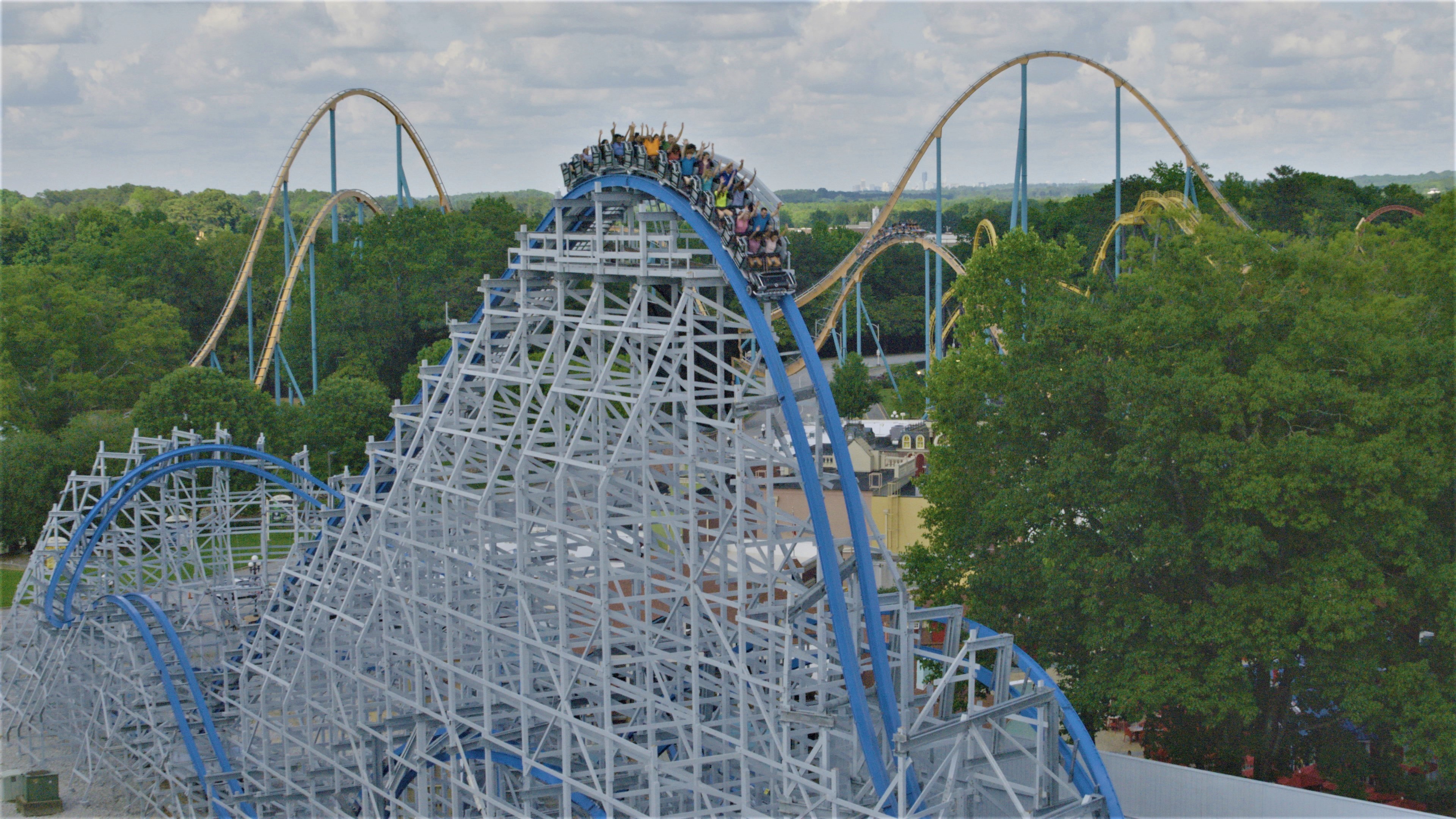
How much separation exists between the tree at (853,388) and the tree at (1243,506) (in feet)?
99.4

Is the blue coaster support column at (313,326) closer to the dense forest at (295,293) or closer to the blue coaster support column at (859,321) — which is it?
the dense forest at (295,293)

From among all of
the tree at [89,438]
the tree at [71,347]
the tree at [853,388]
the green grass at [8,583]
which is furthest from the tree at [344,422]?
the tree at [853,388]

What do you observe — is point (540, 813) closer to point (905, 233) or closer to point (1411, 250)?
point (1411, 250)

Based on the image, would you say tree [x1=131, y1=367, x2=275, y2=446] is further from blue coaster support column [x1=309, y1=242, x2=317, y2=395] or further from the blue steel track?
the blue steel track

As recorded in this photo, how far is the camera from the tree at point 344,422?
4534cm

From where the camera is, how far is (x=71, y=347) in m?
52.7

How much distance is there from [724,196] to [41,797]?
17217 millimetres

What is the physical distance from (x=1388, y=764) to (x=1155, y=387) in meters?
7.07

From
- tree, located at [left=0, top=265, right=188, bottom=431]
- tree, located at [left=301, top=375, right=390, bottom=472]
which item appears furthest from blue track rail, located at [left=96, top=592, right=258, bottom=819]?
tree, located at [left=0, top=265, right=188, bottom=431]

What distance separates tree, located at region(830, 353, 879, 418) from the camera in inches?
2206

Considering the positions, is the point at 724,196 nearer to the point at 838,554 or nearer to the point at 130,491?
the point at 838,554

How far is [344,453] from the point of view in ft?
149

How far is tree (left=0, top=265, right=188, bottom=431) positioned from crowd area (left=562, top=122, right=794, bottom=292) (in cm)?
3805

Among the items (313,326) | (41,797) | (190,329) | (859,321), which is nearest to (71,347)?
(313,326)
